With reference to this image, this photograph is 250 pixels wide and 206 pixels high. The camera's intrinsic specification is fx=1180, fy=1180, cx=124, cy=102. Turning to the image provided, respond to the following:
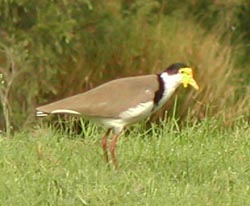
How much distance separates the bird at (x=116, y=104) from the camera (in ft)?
25.6

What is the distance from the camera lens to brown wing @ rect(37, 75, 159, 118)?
7809 mm

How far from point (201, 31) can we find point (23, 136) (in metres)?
5.94

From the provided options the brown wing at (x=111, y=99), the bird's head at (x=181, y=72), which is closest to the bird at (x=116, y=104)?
the brown wing at (x=111, y=99)

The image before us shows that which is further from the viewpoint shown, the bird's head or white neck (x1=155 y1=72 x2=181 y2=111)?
the bird's head

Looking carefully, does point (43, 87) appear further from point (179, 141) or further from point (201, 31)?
point (179, 141)

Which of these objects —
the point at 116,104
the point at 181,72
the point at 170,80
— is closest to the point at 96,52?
the point at 181,72

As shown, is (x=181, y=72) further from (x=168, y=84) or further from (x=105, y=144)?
(x=105, y=144)

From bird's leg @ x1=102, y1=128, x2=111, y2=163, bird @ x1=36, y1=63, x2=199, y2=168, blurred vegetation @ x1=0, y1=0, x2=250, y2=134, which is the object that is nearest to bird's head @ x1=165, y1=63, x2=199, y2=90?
bird @ x1=36, y1=63, x2=199, y2=168

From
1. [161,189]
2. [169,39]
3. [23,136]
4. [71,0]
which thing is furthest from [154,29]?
[161,189]

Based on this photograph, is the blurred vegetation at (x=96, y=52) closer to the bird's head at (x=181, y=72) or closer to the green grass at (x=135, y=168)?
the green grass at (x=135, y=168)

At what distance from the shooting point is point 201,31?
563 inches

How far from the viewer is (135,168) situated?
7.74 meters

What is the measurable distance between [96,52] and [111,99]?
524 cm

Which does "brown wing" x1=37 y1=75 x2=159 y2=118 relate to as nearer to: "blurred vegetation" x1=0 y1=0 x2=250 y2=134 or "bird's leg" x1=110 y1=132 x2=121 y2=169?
"bird's leg" x1=110 y1=132 x2=121 y2=169
